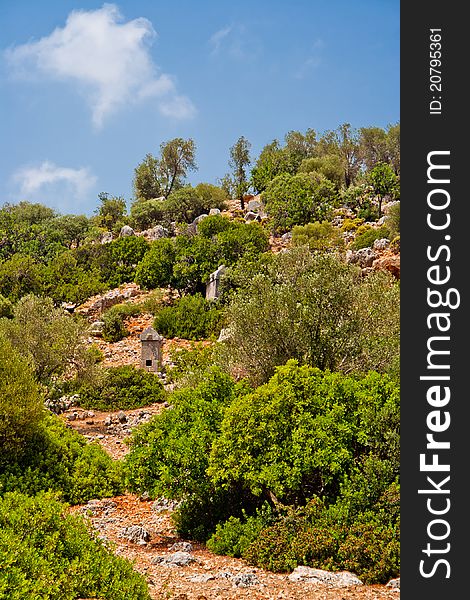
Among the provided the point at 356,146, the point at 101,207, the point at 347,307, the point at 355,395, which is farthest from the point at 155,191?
the point at 355,395

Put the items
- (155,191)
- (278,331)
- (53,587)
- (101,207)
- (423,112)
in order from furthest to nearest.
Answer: (155,191)
(101,207)
(278,331)
(53,587)
(423,112)

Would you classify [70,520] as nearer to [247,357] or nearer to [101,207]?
[247,357]

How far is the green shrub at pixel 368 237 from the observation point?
50.2 meters

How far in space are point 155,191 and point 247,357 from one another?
6960 centimetres

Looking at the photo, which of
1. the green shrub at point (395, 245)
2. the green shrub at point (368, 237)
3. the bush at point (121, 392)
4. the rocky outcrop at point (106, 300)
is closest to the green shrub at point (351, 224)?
the green shrub at point (368, 237)

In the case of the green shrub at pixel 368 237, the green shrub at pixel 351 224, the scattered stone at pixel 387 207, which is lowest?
the green shrub at pixel 368 237

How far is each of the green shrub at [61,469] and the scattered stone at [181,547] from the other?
187 inches

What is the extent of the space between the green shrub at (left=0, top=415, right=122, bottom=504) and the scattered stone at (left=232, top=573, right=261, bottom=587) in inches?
302

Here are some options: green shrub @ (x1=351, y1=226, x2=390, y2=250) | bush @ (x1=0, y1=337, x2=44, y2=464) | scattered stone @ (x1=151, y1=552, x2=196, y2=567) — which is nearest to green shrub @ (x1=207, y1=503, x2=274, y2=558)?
scattered stone @ (x1=151, y1=552, x2=196, y2=567)

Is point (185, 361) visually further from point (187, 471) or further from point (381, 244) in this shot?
point (381, 244)

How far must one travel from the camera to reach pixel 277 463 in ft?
43.8

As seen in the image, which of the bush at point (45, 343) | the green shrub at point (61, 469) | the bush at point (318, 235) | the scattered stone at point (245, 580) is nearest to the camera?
the scattered stone at point (245, 580)

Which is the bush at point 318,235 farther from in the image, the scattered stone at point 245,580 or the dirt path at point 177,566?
the scattered stone at point 245,580

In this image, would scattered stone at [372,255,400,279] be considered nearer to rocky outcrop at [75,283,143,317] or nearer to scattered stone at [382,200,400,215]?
rocky outcrop at [75,283,143,317]
